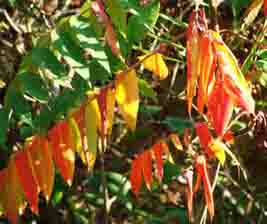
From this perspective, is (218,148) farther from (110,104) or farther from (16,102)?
(16,102)

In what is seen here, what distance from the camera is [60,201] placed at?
2406mm

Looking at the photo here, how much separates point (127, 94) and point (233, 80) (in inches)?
9.6

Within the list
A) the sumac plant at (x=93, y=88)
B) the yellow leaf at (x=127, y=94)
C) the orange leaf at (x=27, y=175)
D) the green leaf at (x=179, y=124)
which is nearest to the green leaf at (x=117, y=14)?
the sumac plant at (x=93, y=88)

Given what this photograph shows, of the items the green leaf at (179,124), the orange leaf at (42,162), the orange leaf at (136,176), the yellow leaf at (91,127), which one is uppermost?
the yellow leaf at (91,127)

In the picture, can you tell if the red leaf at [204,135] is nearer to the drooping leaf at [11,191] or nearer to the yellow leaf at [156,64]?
the yellow leaf at [156,64]

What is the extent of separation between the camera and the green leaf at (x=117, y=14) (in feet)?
4.51

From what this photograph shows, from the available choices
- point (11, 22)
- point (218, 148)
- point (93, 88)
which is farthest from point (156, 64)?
point (11, 22)

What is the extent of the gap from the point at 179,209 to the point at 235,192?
0.25m

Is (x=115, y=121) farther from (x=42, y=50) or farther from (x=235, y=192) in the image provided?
(x=42, y=50)

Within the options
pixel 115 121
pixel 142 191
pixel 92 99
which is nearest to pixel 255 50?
pixel 92 99

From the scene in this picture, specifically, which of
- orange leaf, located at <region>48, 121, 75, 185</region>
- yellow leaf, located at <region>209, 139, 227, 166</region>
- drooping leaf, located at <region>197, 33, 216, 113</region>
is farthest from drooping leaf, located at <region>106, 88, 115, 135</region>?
yellow leaf, located at <region>209, 139, 227, 166</region>

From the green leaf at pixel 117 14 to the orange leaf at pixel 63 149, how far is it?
0.23 m

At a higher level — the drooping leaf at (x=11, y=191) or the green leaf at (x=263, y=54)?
the green leaf at (x=263, y=54)

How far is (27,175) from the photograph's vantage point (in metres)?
1.49
